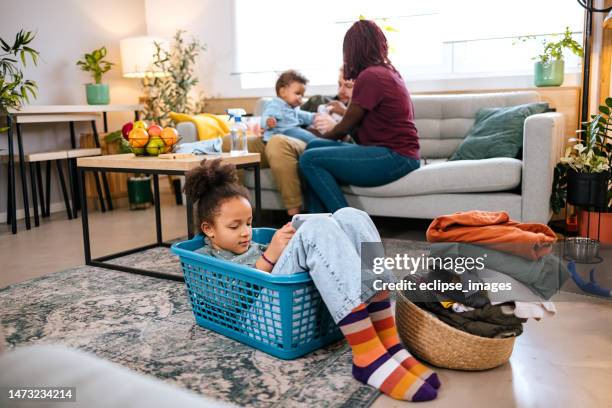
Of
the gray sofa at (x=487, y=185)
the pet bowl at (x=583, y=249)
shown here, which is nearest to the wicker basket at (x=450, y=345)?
the pet bowl at (x=583, y=249)

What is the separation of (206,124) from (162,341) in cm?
233

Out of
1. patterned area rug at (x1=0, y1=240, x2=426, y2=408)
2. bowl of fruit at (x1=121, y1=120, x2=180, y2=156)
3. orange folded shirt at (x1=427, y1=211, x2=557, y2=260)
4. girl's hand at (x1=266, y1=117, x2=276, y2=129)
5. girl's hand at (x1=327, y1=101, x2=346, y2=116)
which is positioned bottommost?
patterned area rug at (x1=0, y1=240, x2=426, y2=408)

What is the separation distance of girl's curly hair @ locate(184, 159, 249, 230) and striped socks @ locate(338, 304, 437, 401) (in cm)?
60

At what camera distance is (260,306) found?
161 centimetres

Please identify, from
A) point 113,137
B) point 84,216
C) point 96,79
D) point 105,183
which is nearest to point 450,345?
point 84,216

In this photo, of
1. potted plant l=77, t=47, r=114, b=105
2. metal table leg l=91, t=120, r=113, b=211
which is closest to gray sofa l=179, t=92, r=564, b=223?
metal table leg l=91, t=120, r=113, b=211

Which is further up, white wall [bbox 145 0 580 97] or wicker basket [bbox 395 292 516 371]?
white wall [bbox 145 0 580 97]

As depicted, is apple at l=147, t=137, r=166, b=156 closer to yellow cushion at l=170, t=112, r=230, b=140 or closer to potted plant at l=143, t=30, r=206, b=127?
yellow cushion at l=170, t=112, r=230, b=140

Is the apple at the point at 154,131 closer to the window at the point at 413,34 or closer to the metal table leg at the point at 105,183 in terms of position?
the metal table leg at the point at 105,183

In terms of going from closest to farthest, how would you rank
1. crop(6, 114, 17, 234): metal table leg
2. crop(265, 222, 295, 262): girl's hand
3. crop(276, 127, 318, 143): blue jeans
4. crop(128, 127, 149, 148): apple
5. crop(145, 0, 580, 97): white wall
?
crop(265, 222, 295, 262): girl's hand
crop(128, 127, 149, 148): apple
crop(276, 127, 318, 143): blue jeans
crop(6, 114, 17, 234): metal table leg
crop(145, 0, 580, 97): white wall

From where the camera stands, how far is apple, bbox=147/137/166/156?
2619 millimetres

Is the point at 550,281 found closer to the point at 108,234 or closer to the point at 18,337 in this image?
the point at 18,337

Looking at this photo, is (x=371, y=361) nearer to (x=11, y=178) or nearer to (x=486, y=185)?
(x=486, y=185)

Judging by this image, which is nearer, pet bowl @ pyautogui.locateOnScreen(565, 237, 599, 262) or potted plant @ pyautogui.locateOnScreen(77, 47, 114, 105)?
pet bowl @ pyautogui.locateOnScreen(565, 237, 599, 262)
